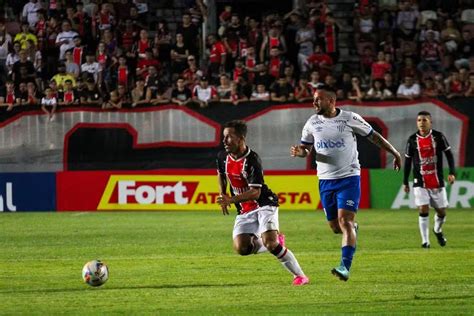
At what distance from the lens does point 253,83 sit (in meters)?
26.9

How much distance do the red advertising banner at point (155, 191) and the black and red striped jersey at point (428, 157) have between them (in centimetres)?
758

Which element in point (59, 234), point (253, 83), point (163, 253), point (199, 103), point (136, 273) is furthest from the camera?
point (253, 83)

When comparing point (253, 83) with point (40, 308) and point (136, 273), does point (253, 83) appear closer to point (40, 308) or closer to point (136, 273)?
point (136, 273)

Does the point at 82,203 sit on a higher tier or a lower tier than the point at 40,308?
lower

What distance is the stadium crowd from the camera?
2611cm

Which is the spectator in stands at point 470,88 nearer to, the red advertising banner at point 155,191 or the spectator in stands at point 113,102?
the red advertising banner at point 155,191

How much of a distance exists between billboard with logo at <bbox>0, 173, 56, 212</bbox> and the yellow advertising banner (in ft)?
3.97

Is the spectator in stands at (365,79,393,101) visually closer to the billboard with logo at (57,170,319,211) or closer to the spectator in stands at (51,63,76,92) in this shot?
the billboard with logo at (57,170,319,211)

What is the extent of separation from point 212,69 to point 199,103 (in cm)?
293

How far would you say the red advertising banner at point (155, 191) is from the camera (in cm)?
2556

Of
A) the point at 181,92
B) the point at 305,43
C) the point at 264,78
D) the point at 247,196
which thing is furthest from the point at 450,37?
the point at 247,196

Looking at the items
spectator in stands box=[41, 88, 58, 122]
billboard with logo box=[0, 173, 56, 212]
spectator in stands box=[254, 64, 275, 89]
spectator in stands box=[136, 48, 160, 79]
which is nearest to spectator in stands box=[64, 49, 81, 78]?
spectator in stands box=[136, 48, 160, 79]

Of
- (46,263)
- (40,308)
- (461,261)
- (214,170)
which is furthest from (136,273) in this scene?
(214,170)

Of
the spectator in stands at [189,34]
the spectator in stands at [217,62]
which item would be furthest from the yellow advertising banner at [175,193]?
the spectator in stands at [189,34]
